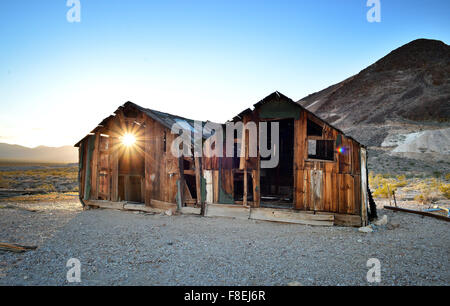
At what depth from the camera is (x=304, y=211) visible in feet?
30.3

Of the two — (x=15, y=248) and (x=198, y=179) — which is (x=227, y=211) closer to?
(x=198, y=179)

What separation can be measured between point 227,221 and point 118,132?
273 inches

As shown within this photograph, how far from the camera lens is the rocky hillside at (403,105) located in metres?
32.9

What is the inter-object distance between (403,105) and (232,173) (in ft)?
177

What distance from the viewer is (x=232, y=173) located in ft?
34.3

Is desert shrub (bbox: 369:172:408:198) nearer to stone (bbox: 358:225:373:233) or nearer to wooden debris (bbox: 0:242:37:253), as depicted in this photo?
stone (bbox: 358:225:373:233)

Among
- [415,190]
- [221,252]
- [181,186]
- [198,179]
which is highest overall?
[198,179]

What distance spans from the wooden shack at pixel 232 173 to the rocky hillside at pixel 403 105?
71.1 feet

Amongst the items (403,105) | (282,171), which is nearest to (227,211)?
(282,171)

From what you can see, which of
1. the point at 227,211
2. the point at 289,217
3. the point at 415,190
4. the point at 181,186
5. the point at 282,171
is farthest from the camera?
the point at 415,190

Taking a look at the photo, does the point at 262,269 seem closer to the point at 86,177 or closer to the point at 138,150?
the point at 138,150

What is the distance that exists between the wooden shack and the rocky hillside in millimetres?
21682
